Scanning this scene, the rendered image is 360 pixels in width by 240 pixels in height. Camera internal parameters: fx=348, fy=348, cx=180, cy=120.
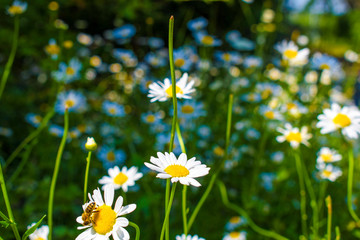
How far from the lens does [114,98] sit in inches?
72.5

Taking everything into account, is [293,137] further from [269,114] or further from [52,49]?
[52,49]

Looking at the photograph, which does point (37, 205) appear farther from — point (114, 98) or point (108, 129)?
point (114, 98)

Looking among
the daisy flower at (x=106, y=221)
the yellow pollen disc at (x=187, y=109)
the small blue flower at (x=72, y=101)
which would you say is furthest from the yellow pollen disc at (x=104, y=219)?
the small blue flower at (x=72, y=101)

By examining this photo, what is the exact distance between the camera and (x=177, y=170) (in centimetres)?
52

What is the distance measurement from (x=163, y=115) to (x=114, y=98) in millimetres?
303

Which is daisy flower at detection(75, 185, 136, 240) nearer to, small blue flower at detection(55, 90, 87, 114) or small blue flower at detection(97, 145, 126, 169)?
small blue flower at detection(97, 145, 126, 169)

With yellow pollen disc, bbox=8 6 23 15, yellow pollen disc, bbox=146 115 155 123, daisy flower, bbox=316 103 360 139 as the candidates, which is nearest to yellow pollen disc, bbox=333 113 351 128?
daisy flower, bbox=316 103 360 139

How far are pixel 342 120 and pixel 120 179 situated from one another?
0.54m

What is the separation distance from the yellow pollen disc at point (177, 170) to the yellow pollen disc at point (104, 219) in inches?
3.8

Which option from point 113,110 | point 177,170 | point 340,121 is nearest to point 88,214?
point 177,170

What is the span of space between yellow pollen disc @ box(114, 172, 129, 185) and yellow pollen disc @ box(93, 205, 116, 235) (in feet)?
0.62

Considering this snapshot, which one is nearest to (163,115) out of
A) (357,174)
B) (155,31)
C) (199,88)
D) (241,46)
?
(199,88)

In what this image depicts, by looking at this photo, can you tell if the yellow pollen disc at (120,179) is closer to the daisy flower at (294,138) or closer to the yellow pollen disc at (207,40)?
the daisy flower at (294,138)

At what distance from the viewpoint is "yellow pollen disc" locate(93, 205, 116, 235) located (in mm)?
471
